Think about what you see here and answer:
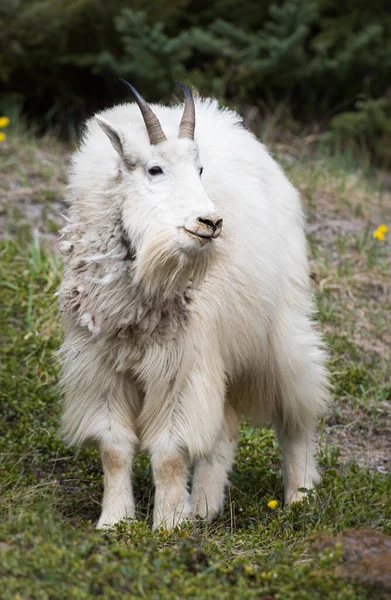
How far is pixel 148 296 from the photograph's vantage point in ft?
14.9

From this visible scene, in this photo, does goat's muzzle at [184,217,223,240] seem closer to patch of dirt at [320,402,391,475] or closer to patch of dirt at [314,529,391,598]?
patch of dirt at [314,529,391,598]

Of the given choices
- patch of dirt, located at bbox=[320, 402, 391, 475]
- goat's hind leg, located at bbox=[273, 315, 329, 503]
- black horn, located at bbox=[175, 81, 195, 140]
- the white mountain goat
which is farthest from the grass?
black horn, located at bbox=[175, 81, 195, 140]

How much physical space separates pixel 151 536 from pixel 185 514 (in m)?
0.42

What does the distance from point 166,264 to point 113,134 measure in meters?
0.66

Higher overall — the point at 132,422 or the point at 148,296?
the point at 148,296

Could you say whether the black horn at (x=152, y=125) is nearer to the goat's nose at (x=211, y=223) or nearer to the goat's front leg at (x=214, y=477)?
the goat's nose at (x=211, y=223)

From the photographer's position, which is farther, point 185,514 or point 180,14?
point 180,14

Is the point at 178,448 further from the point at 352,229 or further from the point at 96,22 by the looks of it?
the point at 96,22

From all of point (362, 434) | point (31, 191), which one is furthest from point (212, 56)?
point (362, 434)

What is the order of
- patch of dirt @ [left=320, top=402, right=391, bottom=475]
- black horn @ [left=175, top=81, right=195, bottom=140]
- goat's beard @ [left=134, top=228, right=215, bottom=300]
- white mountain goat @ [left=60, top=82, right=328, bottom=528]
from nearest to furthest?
goat's beard @ [left=134, top=228, right=215, bottom=300]
white mountain goat @ [left=60, top=82, right=328, bottom=528]
black horn @ [left=175, top=81, right=195, bottom=140]
patch of dirt @ [left=320, top=402, right=391, bottom=475]

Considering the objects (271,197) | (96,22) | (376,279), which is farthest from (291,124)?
(271,197)

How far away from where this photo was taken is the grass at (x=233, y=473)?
353 cm

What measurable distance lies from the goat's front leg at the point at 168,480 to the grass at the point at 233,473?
0.58 ft

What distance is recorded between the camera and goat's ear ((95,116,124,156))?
14.7 ft
